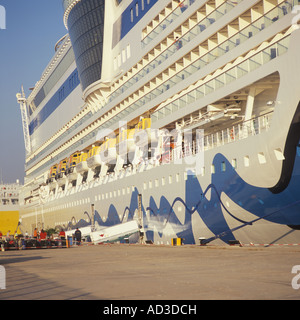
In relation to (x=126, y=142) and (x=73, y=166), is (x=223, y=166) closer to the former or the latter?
(x=126, y=142)

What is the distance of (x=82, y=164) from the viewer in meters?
50.0

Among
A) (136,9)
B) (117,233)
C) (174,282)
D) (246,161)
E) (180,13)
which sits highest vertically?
(136,9)

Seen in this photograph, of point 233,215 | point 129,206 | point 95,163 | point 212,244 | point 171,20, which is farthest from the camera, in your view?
point 95,163

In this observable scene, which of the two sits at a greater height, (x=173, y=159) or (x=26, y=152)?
(x=26, y=152)

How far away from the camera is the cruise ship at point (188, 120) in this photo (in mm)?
18906

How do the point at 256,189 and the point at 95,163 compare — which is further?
the point at 95,163

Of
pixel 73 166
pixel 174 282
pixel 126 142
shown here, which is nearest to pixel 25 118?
pixel 73 166

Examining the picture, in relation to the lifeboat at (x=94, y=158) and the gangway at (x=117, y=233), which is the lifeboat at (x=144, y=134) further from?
the lifeboat at (x=94, y=158)

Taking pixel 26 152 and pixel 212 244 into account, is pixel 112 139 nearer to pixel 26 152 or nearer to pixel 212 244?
pixel 212 244

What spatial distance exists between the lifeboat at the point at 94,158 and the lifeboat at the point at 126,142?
630 cm

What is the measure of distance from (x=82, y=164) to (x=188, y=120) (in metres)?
23.2

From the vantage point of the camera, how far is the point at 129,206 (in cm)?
3506
